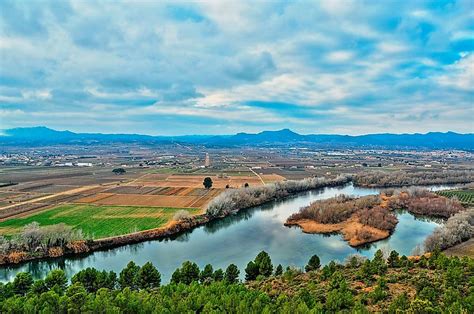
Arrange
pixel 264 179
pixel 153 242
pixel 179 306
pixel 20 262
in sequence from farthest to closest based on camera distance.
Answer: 1. pixel 264 179
2. pixel 153 242
3. pixel 20 262
4. pixel 179 306

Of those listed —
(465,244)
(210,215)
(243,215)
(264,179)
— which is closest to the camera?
(465,244)

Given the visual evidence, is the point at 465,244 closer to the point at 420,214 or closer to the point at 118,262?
the point at 420,214

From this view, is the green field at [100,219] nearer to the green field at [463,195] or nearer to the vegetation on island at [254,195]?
the vegetation on island at [254,195]

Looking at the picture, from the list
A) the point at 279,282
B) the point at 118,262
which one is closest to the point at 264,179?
the point at 118,262

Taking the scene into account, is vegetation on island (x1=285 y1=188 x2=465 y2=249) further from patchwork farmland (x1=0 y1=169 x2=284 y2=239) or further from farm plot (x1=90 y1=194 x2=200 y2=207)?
farm plot (x1=90 y1=194 x2=200 y2=207)

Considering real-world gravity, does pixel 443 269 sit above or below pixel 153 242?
above

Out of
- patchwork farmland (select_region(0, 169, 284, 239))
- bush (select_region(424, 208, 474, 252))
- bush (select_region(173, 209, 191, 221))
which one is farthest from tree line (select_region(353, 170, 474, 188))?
bush (select_region(173, 209, 191, 221))

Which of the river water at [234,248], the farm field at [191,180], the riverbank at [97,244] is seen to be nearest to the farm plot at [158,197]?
the farm field at [191,180]

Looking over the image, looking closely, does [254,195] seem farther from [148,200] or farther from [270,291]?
[270,291]
